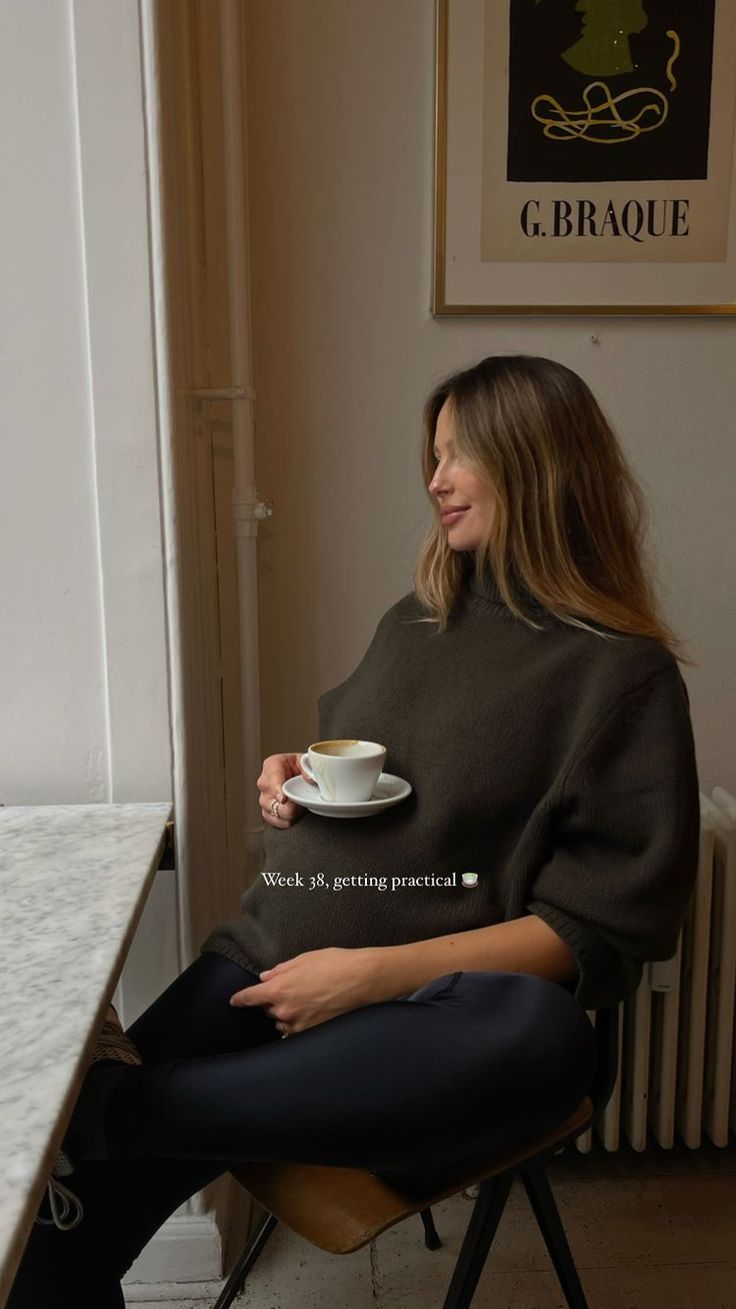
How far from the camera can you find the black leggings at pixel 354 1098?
0.90m

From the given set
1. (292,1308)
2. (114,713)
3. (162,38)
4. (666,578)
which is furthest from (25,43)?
(292,1308)

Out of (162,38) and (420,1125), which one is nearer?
(420,1125)

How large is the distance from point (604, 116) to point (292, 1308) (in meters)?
1.80

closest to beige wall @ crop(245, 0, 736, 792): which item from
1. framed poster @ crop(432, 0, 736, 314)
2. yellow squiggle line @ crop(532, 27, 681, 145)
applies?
framed poster @ crop(432, 0, 736, 314)

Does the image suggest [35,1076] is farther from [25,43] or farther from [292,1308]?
[25,43]

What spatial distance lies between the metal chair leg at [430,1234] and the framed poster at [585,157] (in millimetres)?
1378

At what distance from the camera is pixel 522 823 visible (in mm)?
1107

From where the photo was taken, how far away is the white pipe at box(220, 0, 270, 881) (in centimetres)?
153

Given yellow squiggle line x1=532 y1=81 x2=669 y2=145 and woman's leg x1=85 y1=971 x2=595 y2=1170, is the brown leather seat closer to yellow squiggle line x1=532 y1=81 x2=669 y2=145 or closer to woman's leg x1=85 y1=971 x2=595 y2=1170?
woman's leg x1=85 y1=971 x2=595 y2=1170

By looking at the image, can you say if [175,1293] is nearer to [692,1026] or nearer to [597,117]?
[692,1026]

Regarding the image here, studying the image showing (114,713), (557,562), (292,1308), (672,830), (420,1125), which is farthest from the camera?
(292,1308)

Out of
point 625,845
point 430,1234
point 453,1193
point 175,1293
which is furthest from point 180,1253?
point 625,845

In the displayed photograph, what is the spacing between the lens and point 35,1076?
701mm

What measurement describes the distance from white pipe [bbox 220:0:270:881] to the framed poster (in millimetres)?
309
